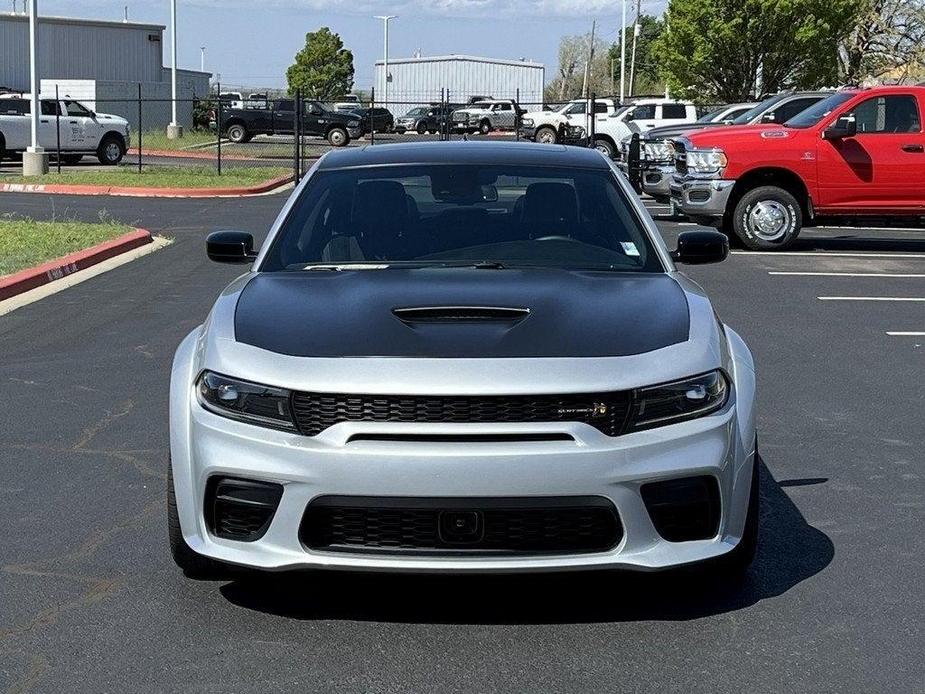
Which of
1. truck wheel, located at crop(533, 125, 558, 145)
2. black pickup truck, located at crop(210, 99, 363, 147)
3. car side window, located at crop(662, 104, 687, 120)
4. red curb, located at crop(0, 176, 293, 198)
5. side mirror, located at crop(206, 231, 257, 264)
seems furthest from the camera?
black pickup truck, located at crop(210, 99, 363, 147)

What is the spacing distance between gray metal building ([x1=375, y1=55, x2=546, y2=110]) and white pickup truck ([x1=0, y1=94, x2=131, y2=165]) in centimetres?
6509

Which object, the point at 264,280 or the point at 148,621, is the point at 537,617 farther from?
the point at 264,280

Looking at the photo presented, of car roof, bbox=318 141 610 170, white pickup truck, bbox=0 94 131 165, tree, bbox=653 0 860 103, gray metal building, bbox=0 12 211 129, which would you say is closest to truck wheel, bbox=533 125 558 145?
tree, bbox=653 0 860 103

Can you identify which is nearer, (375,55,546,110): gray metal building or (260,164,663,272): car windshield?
(260,164,663,272): car windshield

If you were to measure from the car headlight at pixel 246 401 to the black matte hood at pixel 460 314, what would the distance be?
6.1 inches

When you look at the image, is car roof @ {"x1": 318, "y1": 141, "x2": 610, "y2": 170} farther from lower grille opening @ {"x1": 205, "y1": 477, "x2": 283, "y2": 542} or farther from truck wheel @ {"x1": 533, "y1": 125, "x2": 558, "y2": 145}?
truck wheel @ {"x1": 533, "y1": 125, "x2": 558, "y2": 145}

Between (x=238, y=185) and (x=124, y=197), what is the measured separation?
106 inches

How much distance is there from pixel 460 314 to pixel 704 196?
1315 centimetres

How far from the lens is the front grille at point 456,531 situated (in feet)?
13.9

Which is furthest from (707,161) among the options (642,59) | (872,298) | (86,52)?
(642,59)

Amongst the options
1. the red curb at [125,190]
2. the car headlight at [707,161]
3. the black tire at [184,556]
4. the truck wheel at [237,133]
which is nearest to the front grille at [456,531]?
the black tire at [184,556]

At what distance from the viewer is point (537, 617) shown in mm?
4609

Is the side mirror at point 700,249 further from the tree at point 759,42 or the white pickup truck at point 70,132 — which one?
the tree at point 759,42

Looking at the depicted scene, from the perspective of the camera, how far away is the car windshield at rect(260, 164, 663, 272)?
5.76 m
